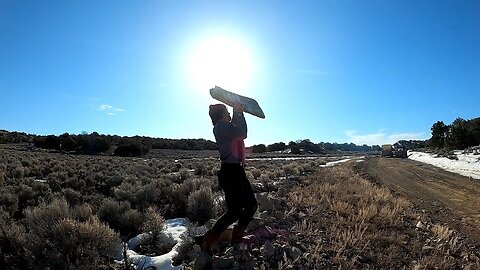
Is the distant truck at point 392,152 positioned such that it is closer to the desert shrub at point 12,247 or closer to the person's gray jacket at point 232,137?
the person's gray jacket at point 232,137

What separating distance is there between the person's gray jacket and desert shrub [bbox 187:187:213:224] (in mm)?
4892

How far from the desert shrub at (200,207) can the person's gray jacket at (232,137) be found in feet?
16.1

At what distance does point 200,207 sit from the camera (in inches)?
404

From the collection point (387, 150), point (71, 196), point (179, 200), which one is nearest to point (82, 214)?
point (179, 200)

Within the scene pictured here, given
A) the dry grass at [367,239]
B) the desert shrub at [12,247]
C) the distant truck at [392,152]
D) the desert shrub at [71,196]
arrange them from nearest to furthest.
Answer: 1. the desert shrub at [12,247]
2. the dry grass at [367,239]
3. the desert shrub at [71,196]
4. the distant truck at [392,152]

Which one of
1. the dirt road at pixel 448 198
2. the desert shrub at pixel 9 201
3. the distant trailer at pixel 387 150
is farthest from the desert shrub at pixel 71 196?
the distant trailer at pixel 387 150

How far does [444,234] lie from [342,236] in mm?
3127

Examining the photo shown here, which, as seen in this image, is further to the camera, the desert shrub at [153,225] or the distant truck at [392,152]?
the distant truck at [392,152]

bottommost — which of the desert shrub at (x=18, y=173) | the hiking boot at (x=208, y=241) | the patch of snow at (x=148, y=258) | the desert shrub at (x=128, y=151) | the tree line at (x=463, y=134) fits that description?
the patch of snow at (x=148, y=258)

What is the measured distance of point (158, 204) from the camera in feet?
41.3

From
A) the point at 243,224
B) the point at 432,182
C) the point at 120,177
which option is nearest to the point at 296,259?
the point at 243,224

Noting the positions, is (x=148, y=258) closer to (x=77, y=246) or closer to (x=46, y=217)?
(x=77, y=246)

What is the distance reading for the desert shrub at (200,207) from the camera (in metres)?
10.2

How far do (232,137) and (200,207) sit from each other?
17.3 ft
